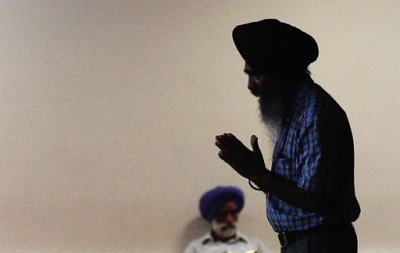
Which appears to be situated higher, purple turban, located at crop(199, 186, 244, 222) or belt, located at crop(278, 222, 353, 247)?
purple turban, located at crop(199, 186, 244, 222)

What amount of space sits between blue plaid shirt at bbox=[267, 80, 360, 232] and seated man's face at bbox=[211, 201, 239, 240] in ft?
3.53

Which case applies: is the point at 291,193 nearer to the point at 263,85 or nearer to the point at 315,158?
the point at 315,158

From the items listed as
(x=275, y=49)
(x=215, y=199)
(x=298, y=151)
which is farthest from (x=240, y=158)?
(x=215, y=199)

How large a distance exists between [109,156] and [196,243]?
49cm

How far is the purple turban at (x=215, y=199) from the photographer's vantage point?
2.67m

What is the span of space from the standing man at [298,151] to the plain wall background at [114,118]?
1103mm

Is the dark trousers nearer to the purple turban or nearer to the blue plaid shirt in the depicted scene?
the blue plaid shirt

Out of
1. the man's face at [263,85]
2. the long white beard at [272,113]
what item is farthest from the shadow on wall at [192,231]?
the man's face at [263,85]

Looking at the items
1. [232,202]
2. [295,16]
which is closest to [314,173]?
[232,202]

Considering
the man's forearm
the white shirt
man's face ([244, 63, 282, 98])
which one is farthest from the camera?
the white shirt

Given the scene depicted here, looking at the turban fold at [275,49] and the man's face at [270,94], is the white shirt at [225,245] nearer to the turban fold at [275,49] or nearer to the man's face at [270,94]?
the man's face at [270,94]

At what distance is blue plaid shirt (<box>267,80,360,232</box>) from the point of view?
147 centimetres

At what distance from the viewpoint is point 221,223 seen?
8.73 feet

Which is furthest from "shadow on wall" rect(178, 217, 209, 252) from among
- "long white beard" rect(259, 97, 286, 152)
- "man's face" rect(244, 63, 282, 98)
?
"man's face" rect(244, 63, 282, 98)
